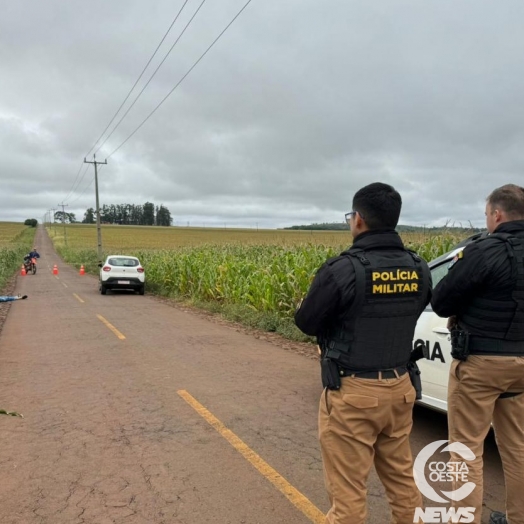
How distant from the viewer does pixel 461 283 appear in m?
2.67

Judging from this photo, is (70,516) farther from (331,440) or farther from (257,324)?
(257,324)

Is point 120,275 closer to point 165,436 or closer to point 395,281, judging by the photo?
point 165,436

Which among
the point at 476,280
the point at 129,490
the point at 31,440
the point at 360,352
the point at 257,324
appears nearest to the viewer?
the point at 360,352

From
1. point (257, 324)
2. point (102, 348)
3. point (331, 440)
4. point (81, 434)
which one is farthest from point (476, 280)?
point (257, 324)

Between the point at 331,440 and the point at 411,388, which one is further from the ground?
the point at 411,388

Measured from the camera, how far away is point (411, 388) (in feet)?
8.09

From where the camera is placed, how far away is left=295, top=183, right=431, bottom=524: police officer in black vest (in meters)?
2.30

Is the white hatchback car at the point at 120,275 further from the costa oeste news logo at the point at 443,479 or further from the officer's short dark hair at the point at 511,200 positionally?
the officer's short dark hair at the point at 511,200

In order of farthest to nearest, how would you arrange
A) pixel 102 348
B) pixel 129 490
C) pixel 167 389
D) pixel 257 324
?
pixel 257 324 → pixel 102 348 → pixel 167 389 → pixel 129 490

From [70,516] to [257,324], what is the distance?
7929 millimetres

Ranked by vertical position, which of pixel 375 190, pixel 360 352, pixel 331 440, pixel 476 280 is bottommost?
pixel 331 440

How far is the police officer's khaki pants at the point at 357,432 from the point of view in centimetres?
231

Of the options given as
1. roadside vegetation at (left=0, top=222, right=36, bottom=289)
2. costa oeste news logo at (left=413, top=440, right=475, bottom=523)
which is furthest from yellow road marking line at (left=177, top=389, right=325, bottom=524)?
roadside vegetation at (left=0, top=222, right=36, bottom=289)

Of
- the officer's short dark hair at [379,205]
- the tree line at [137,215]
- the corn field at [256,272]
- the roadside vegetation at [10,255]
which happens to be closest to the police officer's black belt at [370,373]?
the officer's short dark hair at [379,205]
